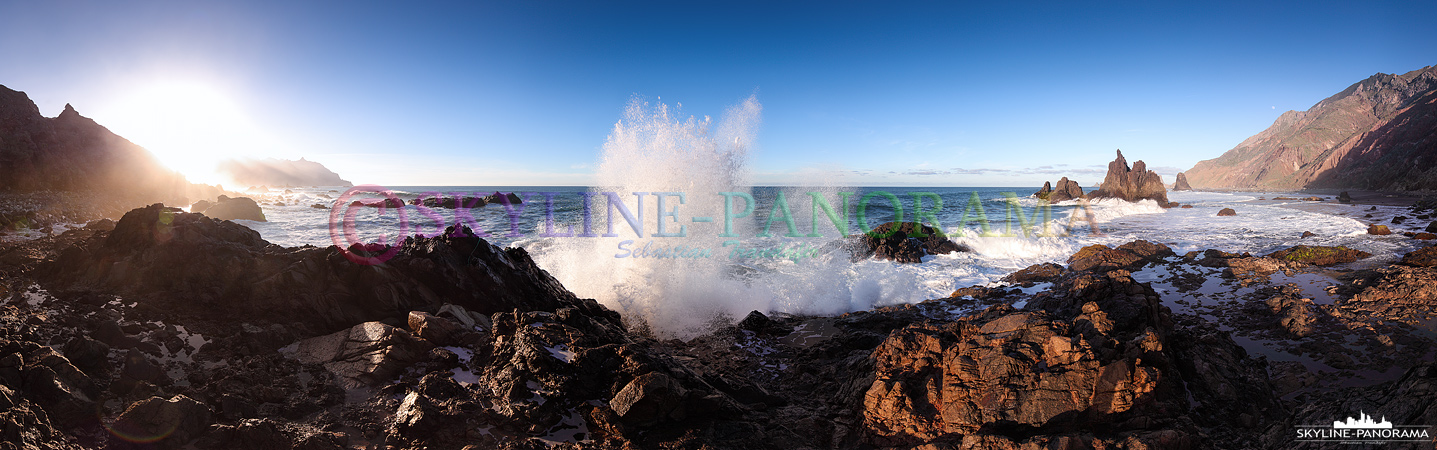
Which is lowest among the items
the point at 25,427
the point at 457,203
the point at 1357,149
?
the point at 25,427

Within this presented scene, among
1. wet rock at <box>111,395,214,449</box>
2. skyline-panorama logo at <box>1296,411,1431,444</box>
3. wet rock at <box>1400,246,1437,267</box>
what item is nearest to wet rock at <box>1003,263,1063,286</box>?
wet rock at <box>1400,246,1437,267</box>

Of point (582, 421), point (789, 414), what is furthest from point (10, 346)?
point (789, 414)

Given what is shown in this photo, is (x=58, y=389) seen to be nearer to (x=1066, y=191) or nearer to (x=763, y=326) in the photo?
(x=763, y=326)

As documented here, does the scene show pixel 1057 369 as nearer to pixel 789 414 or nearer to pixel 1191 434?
pixel 1191 434

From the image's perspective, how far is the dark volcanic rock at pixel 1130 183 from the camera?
168 ft

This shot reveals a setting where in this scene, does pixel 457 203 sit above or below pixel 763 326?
above

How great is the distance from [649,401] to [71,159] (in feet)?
105

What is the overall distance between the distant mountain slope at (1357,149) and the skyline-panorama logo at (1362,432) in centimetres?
7879

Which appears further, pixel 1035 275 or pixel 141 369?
pixel 1035 275

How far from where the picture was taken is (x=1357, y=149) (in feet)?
273

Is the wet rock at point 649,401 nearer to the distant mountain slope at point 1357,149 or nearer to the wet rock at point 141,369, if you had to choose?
the wet rock at point 141,369

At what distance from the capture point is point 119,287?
19.4 feet

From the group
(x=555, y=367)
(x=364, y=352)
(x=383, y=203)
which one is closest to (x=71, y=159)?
(x=383, y=203)

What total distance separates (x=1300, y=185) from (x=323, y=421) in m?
154
